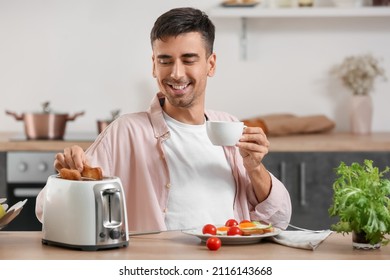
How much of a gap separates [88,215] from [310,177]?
2305 mm

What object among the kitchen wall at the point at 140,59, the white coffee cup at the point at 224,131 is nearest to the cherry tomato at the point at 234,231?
the white coffee cup at the point at 224,131

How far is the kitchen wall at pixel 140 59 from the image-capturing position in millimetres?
4738

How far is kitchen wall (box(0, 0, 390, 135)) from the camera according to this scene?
15.5 feet

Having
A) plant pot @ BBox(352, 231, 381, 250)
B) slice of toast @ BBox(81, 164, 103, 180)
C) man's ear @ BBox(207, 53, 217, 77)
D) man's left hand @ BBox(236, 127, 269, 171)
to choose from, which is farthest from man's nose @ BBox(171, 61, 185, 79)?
plant pot @ BBox(352, 231, 381, 250)

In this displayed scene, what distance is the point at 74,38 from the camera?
15.6ft

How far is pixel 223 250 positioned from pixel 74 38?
9.80 ft

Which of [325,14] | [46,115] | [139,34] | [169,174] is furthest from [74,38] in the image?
[169,174]

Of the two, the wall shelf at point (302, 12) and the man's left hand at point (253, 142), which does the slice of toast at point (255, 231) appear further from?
the wall shelf at point (302, 12)

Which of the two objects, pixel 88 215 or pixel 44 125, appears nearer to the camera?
pixel 88 215

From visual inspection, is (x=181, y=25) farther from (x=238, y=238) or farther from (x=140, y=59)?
(x=140, y=59)

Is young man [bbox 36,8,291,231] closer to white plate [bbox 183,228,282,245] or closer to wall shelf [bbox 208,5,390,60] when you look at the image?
white plate [bbox 183,228,282,245]

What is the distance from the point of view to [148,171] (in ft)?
8.59

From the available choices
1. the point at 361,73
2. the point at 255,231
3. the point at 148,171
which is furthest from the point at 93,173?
the point at 361,73

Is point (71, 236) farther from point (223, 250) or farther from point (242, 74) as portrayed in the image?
point (242, 74)
